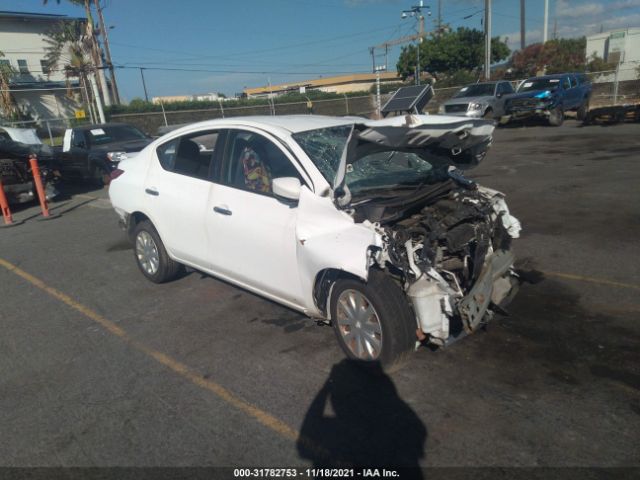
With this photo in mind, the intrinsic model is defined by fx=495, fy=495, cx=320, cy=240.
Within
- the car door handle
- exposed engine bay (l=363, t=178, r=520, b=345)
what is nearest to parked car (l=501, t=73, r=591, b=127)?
exposed engine bay (l=363, t=178, r=520, b=345)

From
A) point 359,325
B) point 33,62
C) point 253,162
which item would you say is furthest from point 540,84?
point 33,62

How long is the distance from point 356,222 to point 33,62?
1992 inches

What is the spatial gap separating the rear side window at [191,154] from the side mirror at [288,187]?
118 cm

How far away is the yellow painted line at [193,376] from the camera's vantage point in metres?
3.04

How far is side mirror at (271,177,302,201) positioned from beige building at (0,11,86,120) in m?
42.0

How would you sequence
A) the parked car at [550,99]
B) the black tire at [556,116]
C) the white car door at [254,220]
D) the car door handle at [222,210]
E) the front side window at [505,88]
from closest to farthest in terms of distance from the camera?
the white car door at [254,220], the car door handle at [222,210], the parked car at [550,99], the black tire at [556,116], the front side window at [505,88]

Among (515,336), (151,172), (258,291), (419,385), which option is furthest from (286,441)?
(151,172)

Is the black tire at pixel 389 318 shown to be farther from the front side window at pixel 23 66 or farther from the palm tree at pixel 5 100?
the front side window at pixel 23 66

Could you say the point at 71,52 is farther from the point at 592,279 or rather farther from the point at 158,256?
the point at 592,279

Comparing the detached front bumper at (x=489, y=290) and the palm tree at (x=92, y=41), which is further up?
the palm tree at (x=92, y=41)

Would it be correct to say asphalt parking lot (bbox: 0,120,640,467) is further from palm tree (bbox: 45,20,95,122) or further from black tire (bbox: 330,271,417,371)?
palm tree (bbox: 45,20,95,122)

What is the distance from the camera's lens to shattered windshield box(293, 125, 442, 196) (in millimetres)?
3914

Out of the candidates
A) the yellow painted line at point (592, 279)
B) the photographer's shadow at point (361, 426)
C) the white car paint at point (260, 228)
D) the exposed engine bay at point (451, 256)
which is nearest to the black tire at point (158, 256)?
the white car paint at point (260, 228)

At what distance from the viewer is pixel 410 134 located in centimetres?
356
